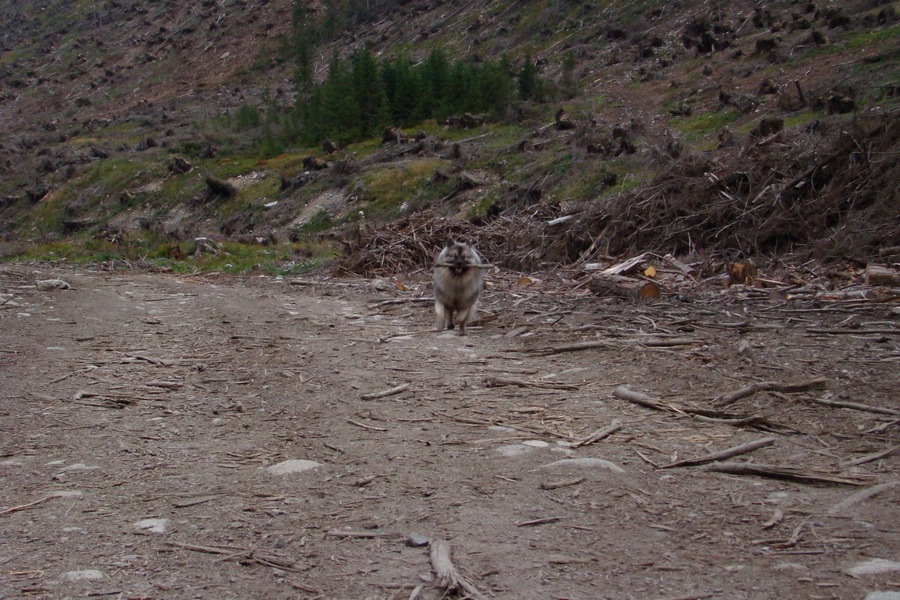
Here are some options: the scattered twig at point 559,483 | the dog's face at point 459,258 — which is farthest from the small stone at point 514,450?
the dog's face at point 459,258

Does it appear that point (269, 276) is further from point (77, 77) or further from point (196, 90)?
point (77, 77)

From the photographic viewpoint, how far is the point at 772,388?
5.19m

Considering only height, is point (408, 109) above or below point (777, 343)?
above

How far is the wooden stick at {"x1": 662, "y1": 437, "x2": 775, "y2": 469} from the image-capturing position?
4.10m

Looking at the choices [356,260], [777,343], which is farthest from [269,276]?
[777,343]

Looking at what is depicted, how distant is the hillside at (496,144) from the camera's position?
1153 centimetres

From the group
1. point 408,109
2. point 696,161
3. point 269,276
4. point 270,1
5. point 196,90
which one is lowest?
point 269,276

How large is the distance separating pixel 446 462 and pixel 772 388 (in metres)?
2.59

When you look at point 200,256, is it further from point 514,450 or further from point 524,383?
point 514,450

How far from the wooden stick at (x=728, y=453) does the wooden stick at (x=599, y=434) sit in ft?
1.88

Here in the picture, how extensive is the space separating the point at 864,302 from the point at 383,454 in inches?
219

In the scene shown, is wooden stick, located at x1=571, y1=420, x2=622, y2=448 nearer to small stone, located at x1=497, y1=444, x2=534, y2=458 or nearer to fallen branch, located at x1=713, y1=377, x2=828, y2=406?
small stone, located at x1=497, y1=444, x2=534, y2=458

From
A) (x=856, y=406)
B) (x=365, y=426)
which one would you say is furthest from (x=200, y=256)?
(x=856, y=406)

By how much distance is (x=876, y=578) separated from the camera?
2.73 meters
